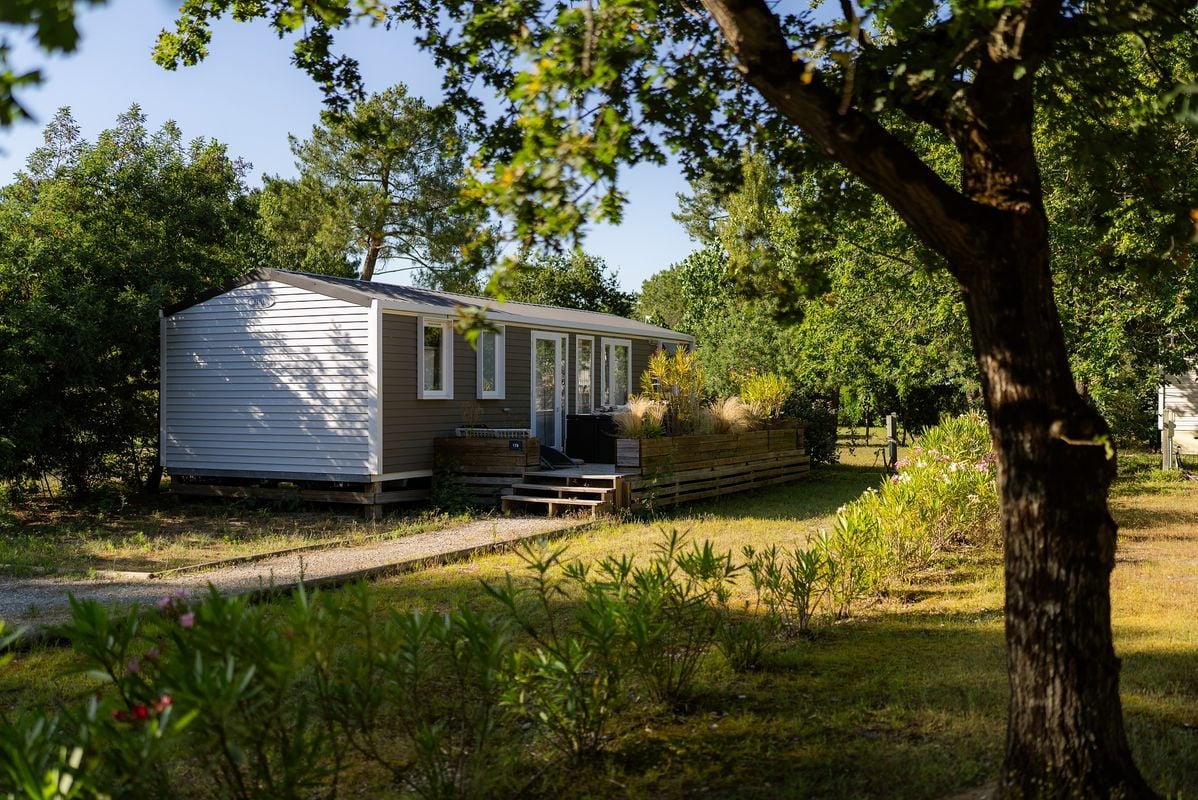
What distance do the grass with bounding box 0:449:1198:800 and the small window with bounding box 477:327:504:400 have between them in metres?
7.36

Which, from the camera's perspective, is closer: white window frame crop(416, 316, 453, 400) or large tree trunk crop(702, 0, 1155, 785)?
large tree trunk crop(702, 0, 1155, 785)

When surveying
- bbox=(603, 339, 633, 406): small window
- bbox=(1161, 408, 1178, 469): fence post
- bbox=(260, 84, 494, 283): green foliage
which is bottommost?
bbox=(1161, 408, 1178, 469): fence post

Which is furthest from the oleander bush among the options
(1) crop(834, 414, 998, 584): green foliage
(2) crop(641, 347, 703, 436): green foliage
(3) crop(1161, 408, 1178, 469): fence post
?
(3) crop(1161, 408, 1178, 469): fence post

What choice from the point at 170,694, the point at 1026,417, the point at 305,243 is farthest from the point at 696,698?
the point at 305,243

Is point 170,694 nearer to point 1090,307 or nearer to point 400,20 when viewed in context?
point 400,20

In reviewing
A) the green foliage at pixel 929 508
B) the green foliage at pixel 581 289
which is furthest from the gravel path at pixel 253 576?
the green foliage at pixel 581 289

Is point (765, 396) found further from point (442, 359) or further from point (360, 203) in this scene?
point (360, 203)

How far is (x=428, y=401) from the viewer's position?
1471cm

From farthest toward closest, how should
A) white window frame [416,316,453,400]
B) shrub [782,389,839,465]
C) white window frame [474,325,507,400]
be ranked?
shrub [782,389,839,465] < white window frame [474,325,507,400] < white window frame [416,316,453,400]

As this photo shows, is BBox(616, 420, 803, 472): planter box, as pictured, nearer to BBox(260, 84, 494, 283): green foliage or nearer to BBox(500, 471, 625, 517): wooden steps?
BBox(500, 471, 625, 517): wooden steps

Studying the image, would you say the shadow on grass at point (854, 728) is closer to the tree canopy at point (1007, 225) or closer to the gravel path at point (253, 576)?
the tree canopy at point (1007, 225)

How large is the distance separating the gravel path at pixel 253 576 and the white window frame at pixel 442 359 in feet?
11.4

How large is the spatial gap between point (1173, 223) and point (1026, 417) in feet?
4.99

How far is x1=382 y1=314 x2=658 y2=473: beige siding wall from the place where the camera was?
13938 millimetres
